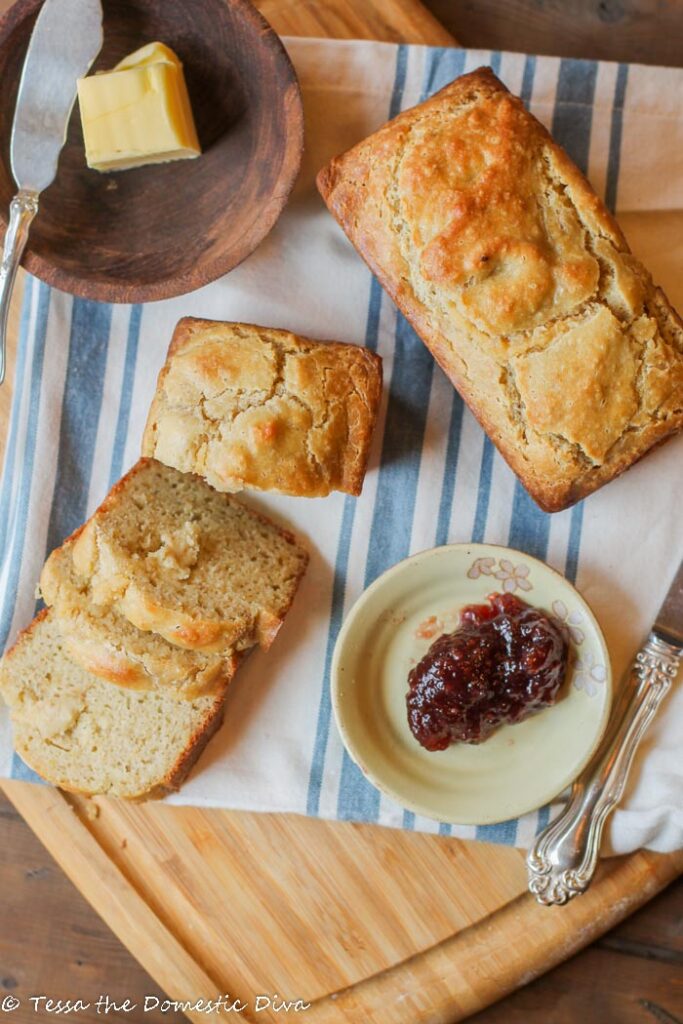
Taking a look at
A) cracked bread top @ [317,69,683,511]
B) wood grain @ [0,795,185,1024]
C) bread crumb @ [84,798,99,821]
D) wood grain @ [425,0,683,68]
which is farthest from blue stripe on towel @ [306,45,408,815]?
wood grain @ [425,0,683,68]

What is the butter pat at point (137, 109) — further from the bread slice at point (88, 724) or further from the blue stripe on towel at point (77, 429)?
the bread slice at point (88, 724)

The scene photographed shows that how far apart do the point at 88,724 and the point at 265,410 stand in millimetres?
1283

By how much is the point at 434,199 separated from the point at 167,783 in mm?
2092

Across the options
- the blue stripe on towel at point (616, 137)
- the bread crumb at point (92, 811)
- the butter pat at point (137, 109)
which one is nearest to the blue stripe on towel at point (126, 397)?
the butter pat at point (137, 109)

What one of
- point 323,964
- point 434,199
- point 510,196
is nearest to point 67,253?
point 434,199

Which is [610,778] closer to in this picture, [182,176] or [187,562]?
[187,562]

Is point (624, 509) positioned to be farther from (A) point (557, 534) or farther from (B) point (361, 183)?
(B) point (361, 183)

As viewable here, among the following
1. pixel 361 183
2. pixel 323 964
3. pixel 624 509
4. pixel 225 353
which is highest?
pixel 361 183

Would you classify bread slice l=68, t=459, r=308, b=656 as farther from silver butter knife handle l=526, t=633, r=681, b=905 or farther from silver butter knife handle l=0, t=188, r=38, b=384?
silver butter knife handle l=526, t=633, r=681, b=905

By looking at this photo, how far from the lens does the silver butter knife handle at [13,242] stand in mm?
2945

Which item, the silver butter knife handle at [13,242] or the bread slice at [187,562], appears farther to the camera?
the bread slice at [187,562]

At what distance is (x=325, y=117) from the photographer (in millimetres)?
3219

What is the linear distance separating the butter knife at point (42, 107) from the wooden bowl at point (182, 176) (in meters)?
0.06

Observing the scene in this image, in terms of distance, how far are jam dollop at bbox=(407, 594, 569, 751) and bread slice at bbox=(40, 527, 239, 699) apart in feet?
2.21
